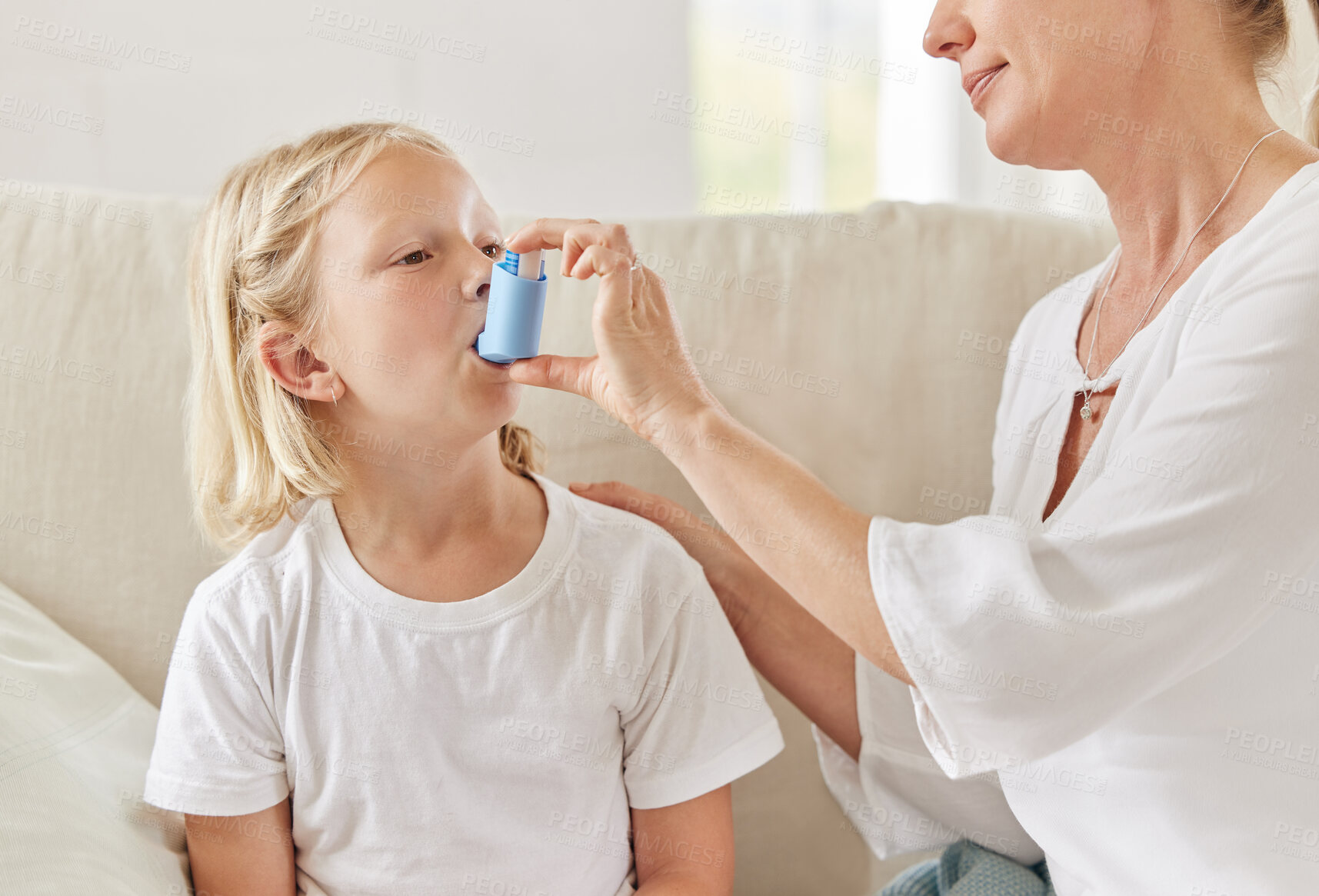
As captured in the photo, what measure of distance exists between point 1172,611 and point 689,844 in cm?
55

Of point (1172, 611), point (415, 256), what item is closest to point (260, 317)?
point (415, 256)

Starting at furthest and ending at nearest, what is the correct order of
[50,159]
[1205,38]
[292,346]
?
[50,159] < [292,346] < [1205,38]

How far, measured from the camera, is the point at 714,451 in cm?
80

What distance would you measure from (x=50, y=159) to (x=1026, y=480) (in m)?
1.63

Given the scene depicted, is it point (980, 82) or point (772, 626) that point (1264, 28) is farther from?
point (772, 626)

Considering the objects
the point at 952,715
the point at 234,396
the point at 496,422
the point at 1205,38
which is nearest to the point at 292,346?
the point at 234,396

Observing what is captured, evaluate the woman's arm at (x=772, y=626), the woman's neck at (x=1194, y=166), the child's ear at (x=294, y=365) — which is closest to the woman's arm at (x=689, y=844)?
the woman's arm at (x=772, y=626)

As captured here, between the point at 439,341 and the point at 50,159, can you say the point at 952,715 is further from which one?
the point at 50,159

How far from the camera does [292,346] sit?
3.39 feet

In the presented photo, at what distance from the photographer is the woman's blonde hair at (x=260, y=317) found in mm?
1011

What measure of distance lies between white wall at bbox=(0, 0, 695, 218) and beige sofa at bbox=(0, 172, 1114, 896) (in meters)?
0.49

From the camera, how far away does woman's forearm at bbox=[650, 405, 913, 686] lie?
75cm

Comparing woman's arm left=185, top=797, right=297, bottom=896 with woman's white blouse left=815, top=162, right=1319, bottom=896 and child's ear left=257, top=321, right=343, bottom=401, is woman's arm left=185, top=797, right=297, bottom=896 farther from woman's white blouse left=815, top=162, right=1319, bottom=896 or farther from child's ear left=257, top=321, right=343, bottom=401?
woman's white blouse left=815, top=162, right=1319, bottom=896

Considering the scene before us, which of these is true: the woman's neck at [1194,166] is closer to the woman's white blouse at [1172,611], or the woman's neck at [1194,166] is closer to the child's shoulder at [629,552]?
the woman's white blouse at [1172,611]
